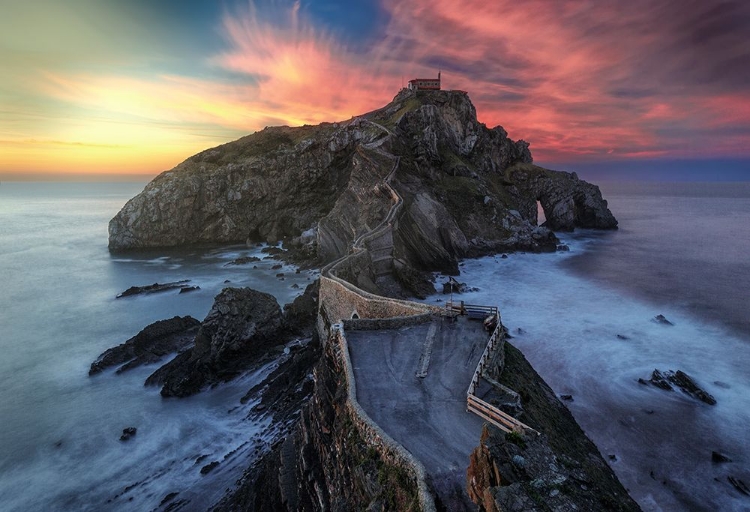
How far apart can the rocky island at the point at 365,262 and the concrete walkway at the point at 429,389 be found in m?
0.37

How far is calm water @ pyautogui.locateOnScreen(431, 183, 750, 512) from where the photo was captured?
21281 mm

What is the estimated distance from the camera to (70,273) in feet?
214

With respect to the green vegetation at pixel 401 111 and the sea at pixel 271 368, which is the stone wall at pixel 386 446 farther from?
the green vegetation at pixel 401 111

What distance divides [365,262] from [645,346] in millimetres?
25681

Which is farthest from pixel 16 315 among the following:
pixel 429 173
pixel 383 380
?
pixel 429 173

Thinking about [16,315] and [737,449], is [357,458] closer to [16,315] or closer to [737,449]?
[737,449]

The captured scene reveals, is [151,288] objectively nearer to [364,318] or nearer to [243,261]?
[243,261]

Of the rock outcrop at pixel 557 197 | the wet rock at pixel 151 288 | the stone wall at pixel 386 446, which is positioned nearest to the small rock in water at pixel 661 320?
the stone wall at pixel 386 446

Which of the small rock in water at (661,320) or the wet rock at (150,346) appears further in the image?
the small rock in water at (661,320)

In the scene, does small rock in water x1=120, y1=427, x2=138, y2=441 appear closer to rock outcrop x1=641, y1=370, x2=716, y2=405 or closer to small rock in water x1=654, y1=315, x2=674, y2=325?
rock outcrop x1=641, y1=370, x2=716, y2=405

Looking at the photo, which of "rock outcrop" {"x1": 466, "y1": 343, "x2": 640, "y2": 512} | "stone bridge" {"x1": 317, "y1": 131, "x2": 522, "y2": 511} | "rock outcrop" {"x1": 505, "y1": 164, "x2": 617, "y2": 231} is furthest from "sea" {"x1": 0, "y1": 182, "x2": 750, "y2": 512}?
"rock outcrop" {"x1": 505, "y1": 164, "x2": 617, "y2": 231}

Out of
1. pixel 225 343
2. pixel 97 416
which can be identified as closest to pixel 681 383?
pixel 225 343

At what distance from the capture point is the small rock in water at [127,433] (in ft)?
83.6

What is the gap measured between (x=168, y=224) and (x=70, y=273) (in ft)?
67.8
